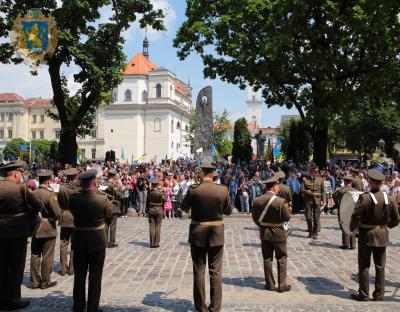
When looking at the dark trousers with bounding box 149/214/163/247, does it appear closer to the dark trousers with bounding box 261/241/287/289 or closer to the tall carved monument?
the dark trousers with bounding box 261/241/287/289

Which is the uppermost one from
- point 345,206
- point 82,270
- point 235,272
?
point 345,206

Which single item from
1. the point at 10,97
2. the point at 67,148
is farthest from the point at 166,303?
the point at 10,97

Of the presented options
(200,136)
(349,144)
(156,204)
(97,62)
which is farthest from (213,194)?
(349,144)

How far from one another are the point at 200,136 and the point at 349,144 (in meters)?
37.1

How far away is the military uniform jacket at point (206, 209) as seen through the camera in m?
7.08

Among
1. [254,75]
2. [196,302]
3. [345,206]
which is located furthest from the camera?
[254,75]

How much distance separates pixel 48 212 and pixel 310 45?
70.9 ft

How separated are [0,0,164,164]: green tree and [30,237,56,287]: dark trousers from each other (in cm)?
1620

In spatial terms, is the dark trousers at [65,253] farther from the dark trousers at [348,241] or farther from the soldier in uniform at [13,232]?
the dark trousers at [348,241]

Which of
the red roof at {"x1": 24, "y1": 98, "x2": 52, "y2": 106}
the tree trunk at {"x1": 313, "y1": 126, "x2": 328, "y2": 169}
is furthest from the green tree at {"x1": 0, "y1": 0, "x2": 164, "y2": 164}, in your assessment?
the red roof at {"x1": 24, "y1": 98, "x2": 52, "y2": 106}

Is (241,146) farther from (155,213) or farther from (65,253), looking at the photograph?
(65,253)

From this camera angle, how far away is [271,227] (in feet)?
28.1

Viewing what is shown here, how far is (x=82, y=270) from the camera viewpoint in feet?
22.7

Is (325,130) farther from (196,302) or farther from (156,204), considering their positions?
(196,302)
